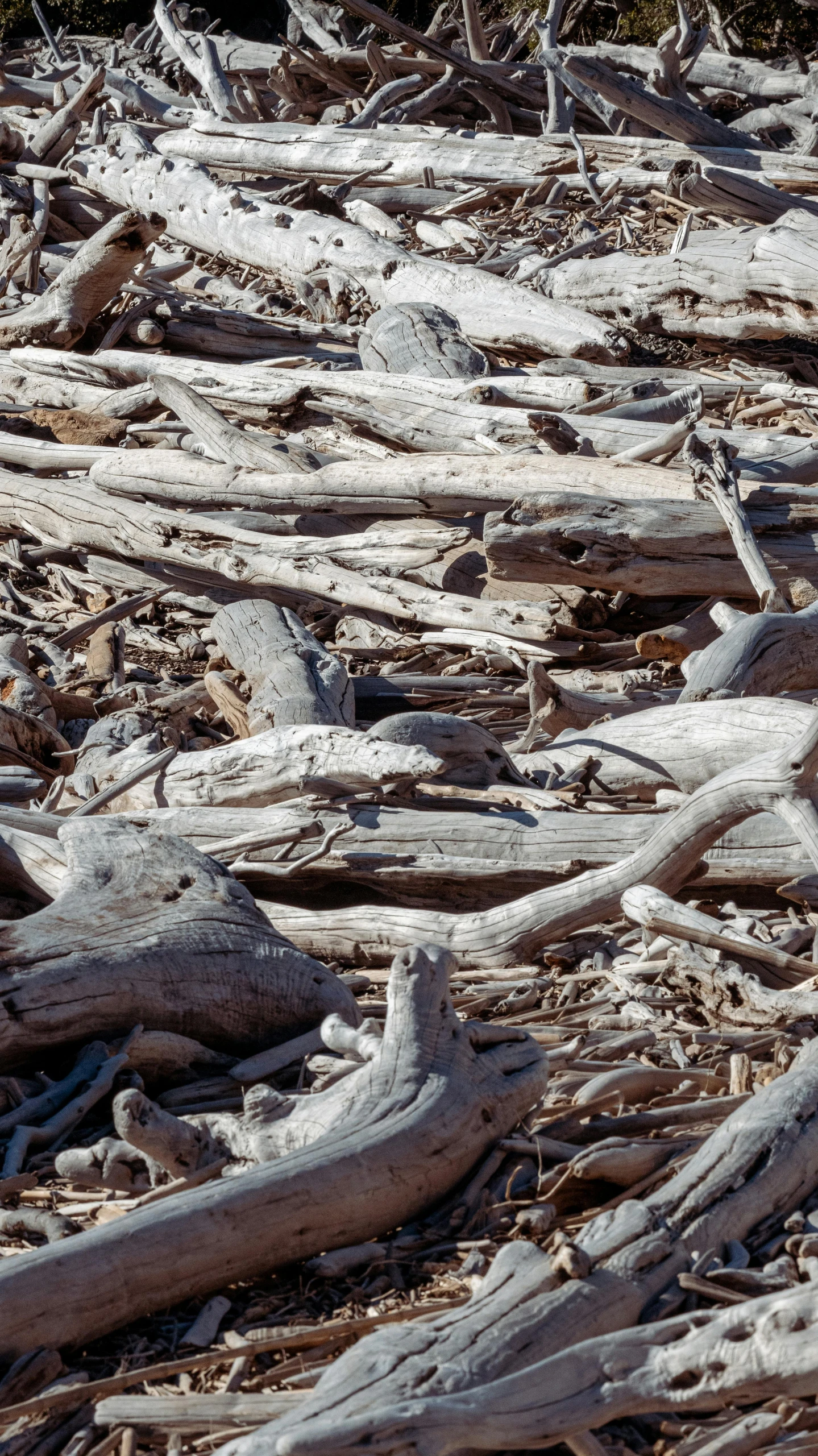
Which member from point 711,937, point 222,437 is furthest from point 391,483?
point 711,937

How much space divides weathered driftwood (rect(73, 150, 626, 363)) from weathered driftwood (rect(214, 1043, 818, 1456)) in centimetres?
648

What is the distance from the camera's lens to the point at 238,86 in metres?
15.3

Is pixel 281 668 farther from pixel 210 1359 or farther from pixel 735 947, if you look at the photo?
pixel 210 1359

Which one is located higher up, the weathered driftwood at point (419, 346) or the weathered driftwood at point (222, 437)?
the weathered driftwood at point (419, 346)

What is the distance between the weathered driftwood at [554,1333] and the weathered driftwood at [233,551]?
11.6ft

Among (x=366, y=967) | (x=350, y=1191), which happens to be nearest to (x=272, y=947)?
(x=366, y=967)

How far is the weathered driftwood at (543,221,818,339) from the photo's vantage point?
7.75 metres

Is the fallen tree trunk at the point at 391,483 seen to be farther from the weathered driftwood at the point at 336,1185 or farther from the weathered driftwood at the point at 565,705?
the weathered driftwood at the point at 336,1185

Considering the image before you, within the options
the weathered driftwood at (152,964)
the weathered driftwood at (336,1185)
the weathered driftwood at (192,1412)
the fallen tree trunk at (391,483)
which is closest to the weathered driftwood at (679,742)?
the fallen tree trunk at (391,483)

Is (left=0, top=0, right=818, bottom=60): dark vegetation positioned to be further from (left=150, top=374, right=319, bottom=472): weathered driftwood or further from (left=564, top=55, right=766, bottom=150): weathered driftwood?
(left=150, top=374, right=319, bottom=472): weathered driftwood

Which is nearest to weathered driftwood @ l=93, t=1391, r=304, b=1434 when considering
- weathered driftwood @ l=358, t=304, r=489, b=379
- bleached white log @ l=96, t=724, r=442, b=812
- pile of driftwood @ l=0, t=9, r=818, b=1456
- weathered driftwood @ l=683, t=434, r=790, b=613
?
pile of driftwood @ l=0, t=9, r=818, b=1456

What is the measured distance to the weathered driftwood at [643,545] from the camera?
5531mm

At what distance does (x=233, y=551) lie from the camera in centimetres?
645

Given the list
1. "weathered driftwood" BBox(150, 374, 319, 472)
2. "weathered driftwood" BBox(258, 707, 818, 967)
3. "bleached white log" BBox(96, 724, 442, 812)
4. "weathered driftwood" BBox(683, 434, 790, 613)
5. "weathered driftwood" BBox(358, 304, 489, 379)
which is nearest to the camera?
"weathered driftwood" BBox(258, 707, 818, 967)
